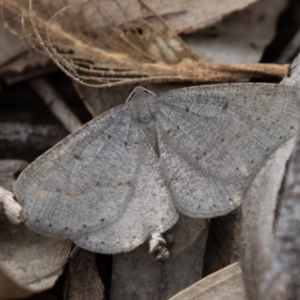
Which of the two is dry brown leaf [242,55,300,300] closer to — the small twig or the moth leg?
the moth leg

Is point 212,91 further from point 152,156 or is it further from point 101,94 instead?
point 101,94

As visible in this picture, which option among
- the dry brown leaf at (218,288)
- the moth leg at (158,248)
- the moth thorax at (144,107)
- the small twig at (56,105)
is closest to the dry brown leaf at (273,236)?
the dry brown leaf at (218,288)

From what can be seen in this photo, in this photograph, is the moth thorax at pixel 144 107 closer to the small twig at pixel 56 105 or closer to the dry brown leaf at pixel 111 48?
the dry brown leaf at pixel 111 48

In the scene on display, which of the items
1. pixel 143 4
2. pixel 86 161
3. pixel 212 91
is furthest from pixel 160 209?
pixel 143 4

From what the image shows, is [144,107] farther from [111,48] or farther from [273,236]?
[273,236]

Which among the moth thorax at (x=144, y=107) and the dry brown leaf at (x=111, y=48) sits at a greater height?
the dry brown leaf at (x=111, y=48)

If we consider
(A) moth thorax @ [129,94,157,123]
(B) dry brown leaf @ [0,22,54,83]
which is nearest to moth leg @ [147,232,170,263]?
(A) moth thorax @ [129,94,157,123]

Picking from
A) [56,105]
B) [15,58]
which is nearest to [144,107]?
[56,105]
